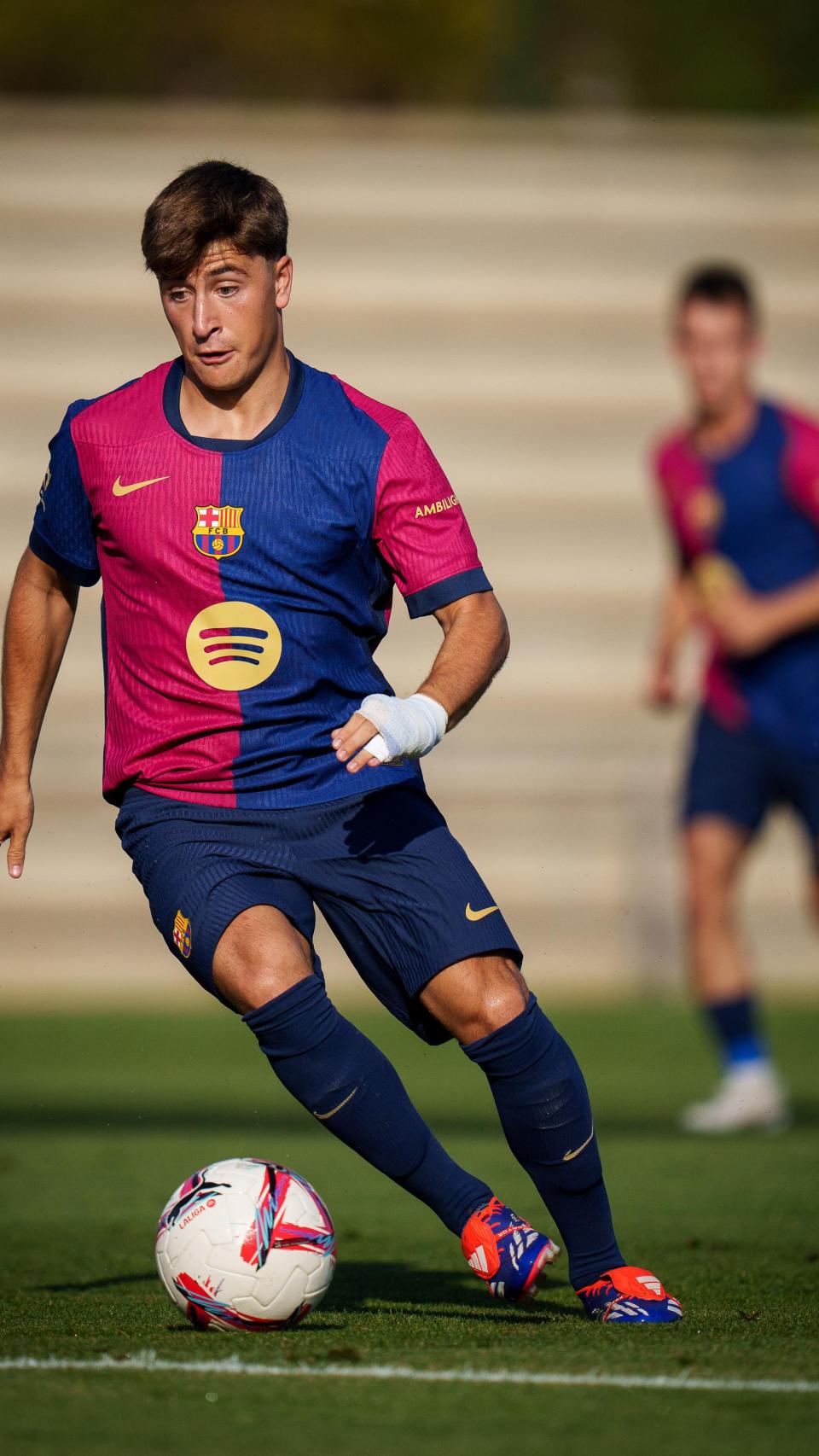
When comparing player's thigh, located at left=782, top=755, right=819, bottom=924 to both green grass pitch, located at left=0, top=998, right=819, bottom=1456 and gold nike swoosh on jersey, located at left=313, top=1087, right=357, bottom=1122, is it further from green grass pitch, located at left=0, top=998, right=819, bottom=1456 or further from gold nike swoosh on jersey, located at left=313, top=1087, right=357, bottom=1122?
gold nike swoosh on jersey, located at left=313, top=1087, right=357, bottom=1122

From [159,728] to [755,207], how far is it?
1273 cm

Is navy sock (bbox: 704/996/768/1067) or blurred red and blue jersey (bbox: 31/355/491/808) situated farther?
navy sock (bbox: 704/996/768/1067)

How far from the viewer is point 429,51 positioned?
55.6ft

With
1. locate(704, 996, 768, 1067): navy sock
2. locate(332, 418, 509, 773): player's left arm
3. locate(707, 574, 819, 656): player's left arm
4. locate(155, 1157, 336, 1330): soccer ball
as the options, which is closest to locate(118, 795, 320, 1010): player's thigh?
locate(155, 1157, 336, 1330): soccer ball

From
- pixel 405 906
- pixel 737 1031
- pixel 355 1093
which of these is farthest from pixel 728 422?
pixel 355 1093

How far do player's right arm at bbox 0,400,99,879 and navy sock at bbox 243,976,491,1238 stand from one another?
0.69 metres

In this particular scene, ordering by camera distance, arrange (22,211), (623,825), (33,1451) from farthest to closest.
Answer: (22,211), (623,825), (33,1451)

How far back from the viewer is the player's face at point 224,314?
3.82m

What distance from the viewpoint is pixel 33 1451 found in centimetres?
274

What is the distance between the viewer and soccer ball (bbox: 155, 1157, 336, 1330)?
Answer: 145 inches

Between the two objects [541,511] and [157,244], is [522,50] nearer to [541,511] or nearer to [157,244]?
[541,511]

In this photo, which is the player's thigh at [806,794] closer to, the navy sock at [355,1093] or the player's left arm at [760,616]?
the player's left arm at [760,616]

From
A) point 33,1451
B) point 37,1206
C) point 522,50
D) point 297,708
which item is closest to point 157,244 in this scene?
point 297,708

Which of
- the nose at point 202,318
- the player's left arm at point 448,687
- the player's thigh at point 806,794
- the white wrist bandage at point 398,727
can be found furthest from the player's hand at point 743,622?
the white wrist bandage at point 398,727
